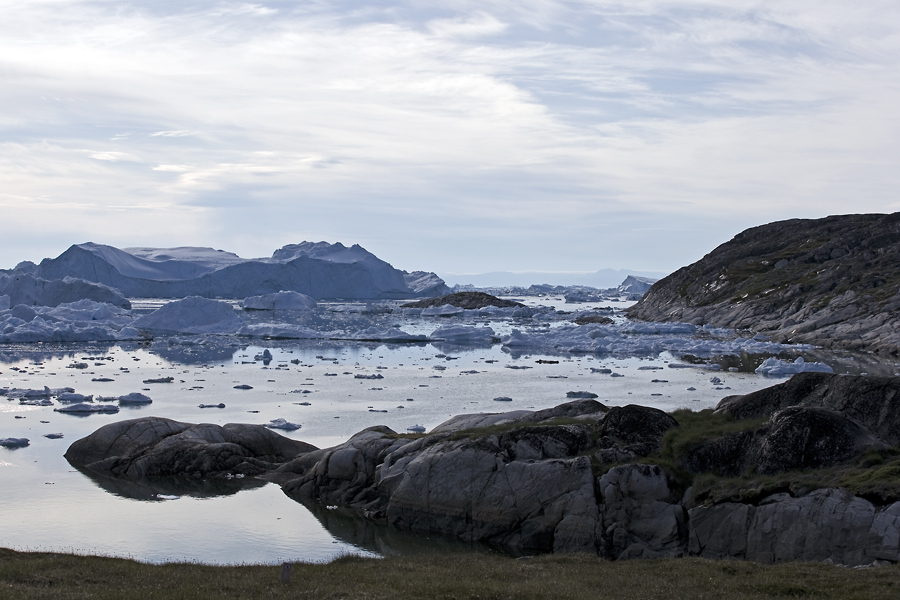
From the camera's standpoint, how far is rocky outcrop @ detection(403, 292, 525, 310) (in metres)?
112

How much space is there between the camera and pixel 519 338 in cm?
6122

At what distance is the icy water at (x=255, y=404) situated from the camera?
17.7m

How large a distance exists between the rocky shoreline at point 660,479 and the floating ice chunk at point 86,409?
13.3 metres

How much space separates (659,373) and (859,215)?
223 ft

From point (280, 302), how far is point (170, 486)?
7894 cm

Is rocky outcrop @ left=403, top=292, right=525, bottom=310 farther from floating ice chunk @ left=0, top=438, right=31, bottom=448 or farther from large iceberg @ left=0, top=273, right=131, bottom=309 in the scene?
floating ice chunk @ left=0, top=438, right=31, bottom=448

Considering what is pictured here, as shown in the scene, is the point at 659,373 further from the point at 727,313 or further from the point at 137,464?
the point at 727,313

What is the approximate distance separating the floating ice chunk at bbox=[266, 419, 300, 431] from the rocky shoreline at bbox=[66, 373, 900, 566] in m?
6.65

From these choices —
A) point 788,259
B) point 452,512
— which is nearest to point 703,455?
point 452,512

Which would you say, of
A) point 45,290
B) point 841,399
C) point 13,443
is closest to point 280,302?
point 45,290

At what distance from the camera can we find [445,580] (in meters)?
11.2

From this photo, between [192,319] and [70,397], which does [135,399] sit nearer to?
[70,397]

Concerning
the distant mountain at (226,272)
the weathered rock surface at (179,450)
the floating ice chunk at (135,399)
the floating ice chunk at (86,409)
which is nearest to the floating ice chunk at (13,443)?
the weathered rock surface at (179,450)

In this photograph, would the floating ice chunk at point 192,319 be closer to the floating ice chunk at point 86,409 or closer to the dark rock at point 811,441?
the floating ice chunk at point 86,409
